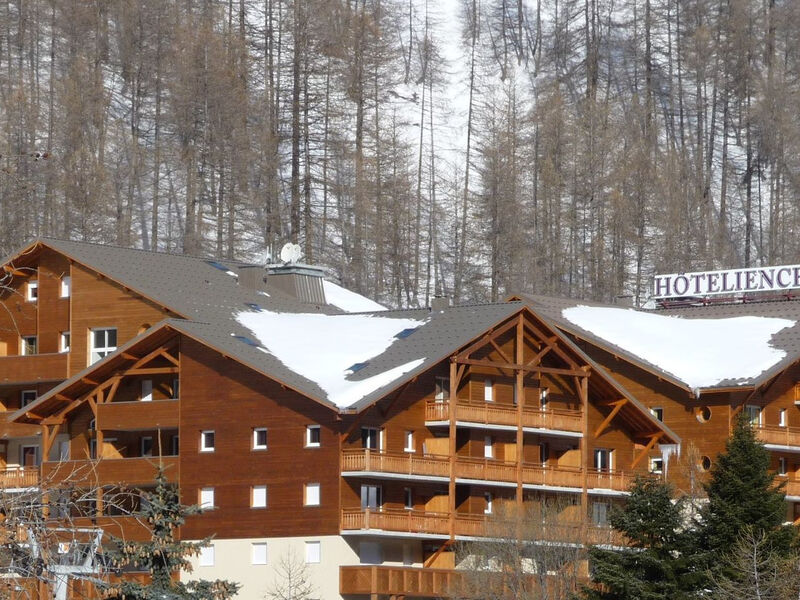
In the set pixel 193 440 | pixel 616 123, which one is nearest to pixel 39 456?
pixel 193 440

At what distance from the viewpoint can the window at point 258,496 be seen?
59031 millimetres

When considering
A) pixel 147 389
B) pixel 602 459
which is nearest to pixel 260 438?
pixel 147 389

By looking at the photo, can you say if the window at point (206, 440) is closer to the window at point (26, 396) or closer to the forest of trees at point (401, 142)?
the window at point (26, 396)

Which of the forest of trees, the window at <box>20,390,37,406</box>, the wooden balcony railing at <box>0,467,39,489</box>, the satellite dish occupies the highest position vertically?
the forest of trees

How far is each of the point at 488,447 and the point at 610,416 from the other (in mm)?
5115

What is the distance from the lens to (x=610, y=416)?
66062mm

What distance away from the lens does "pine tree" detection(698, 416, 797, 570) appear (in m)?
46.2

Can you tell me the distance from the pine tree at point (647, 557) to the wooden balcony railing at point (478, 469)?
42.5 feet

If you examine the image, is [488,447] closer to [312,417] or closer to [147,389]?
[312,417]

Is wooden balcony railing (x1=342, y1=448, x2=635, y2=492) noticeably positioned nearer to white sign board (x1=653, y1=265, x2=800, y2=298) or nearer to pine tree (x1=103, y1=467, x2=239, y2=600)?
pine tree (x1=103, y1=467, x2=239, y2=600)

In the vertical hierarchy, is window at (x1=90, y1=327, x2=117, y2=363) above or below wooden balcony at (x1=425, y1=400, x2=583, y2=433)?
above

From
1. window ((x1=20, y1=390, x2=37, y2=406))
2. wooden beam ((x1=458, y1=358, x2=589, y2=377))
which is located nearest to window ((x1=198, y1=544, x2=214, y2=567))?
wooden beam ((x1=458, y1=358, x2=589, y2=377))

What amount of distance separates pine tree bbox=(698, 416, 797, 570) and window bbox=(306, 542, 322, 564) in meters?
14.1

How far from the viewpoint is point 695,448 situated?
67.8 meters
